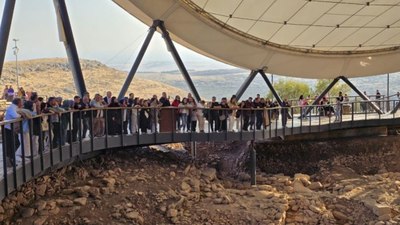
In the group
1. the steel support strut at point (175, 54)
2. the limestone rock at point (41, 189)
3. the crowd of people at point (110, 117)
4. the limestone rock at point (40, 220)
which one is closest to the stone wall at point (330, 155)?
the crowd of people at point (110, 117)

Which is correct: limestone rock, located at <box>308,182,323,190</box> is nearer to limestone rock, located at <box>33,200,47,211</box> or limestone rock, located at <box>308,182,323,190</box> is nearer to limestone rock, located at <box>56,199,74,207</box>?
limestone rock, located at <box>56,199,74,207</box>

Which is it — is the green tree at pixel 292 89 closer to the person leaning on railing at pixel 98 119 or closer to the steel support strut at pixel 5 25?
the person leaning on railing at pixel 98 119

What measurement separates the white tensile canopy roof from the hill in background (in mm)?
43513

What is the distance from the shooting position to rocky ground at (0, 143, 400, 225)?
13133 mm

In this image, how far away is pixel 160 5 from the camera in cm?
2409

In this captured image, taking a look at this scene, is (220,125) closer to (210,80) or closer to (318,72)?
(318,72)

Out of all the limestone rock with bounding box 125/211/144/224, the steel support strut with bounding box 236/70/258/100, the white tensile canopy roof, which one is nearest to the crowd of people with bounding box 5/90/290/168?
the limestone rock with bounding box 125/211/144/224

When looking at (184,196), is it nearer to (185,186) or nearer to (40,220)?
(185,186)

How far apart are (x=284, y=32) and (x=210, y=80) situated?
421 ft

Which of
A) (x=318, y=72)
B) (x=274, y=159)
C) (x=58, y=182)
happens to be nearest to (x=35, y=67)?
(x=318, y=72)

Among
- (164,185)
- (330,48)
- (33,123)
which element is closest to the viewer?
(33,123)

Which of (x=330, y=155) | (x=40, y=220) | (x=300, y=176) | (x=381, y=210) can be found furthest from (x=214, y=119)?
(x=330, y=155)

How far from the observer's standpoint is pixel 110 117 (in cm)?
1512

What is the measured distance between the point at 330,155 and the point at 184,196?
41.3ft
